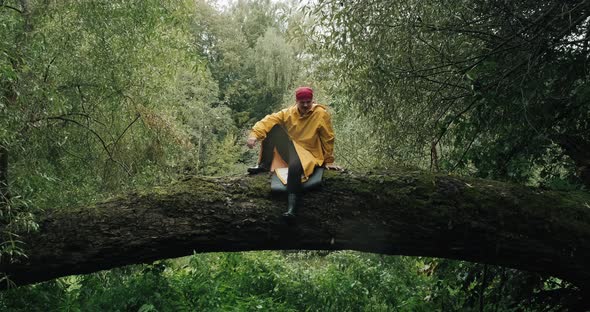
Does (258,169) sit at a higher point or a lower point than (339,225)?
higher

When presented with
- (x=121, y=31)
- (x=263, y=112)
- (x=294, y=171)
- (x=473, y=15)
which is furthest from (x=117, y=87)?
(x=263, y=112)

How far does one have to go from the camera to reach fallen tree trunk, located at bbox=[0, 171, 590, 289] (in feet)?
15.5

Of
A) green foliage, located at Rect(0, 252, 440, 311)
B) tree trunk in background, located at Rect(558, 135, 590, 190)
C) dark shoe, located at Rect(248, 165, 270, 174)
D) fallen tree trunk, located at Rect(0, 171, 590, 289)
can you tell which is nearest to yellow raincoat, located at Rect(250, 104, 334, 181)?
dark shoe, located at Rect(248, 165, 270, 174)

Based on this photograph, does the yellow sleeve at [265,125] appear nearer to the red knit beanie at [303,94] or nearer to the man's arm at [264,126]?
the man's arm at [264,126]

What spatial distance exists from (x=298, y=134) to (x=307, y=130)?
Result: 10 centimetres

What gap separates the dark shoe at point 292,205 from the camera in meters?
4.75

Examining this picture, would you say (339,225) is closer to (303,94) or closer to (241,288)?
(303,94)

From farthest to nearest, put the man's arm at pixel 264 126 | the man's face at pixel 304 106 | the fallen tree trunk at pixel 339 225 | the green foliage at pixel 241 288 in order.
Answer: the green foliage at pixel 241 288, the man's face at pixel 304 106, the man's arm at pixel 264 126, the fallen tree trunk at pixel 339 225

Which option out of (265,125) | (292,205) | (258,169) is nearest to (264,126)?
(265,125)

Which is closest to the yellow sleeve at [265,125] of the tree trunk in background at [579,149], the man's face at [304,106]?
the man's face at [304,106]

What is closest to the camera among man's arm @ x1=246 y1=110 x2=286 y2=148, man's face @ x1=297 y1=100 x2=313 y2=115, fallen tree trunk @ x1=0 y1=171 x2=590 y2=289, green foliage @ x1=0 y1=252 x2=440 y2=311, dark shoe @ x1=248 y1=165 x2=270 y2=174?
fallen tree trunk @ x1=0 y1=171 x2=590 y2=289

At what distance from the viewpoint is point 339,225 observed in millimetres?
4918

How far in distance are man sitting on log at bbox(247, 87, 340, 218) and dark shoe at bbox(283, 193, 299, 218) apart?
26cm

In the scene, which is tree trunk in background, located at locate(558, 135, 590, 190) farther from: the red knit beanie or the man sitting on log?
the red knit beanie
